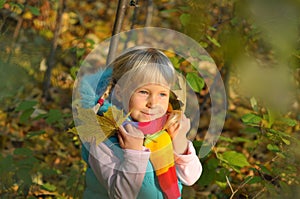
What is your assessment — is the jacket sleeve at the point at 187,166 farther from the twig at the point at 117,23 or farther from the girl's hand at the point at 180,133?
the twig at the point at 117,23

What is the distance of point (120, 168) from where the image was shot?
1.59 m

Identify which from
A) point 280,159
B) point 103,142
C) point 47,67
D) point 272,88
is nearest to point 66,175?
point 47,67

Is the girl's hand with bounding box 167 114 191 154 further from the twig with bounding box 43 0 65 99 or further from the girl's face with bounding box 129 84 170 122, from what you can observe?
the twig with bounding box 43 0 65 99

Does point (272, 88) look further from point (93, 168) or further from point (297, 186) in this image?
point (297, 186)

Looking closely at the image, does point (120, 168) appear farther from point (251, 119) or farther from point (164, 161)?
point (251, 119)

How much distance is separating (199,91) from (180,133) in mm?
513

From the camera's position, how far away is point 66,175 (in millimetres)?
2938

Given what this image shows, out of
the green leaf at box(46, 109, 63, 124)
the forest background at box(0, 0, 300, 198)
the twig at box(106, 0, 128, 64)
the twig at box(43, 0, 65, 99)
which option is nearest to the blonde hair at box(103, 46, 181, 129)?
the forest background at box(0, 0, 300, 198)

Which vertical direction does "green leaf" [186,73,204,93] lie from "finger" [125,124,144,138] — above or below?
above

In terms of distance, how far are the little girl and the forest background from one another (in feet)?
0.88

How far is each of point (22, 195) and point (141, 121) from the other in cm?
127

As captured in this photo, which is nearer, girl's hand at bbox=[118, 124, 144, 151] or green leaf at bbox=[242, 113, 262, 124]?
girl's hand at bbox=[118, 124, 144, 151]

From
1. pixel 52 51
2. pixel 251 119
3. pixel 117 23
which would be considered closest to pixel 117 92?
pixel 117 23

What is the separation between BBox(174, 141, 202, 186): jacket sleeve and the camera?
1634 mm
